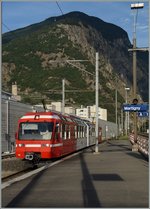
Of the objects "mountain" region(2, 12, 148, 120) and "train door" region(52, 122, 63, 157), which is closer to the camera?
"train door" region(52, 122, 63, 157)

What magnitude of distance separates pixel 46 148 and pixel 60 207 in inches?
603

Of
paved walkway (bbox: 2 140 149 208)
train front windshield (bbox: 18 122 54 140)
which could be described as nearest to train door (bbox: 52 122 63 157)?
train front windshield (bbox: 18 122 54 140)

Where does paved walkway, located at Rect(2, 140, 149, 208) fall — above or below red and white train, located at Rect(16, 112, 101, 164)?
below

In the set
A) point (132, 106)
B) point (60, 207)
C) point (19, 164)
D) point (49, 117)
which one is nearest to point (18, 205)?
point (60, 207)

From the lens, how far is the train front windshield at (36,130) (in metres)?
26.1

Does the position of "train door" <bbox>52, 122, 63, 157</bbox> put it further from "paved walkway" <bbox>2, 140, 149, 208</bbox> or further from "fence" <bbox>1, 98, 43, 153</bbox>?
"paved walkway" <bbox>2, 140, 149, 208</bbox>

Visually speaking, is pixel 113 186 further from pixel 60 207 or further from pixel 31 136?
pixel 31 136

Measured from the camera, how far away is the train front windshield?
85.6 ft

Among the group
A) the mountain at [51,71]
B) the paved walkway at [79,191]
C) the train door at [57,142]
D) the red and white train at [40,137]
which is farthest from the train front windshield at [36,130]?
the mountain at [51,71]

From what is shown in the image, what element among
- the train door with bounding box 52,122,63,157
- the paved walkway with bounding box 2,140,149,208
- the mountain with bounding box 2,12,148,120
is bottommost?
the paved walkway with bounding box 2,140,149,208

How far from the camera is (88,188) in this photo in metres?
13.5

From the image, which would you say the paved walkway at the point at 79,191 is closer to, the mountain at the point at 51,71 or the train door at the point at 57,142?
the train door at the point at 57,142

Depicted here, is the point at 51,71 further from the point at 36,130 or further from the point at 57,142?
the point at 36,130

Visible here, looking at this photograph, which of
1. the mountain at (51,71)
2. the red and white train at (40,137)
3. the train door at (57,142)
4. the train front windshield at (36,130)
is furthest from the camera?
the mountain at (51,71)
